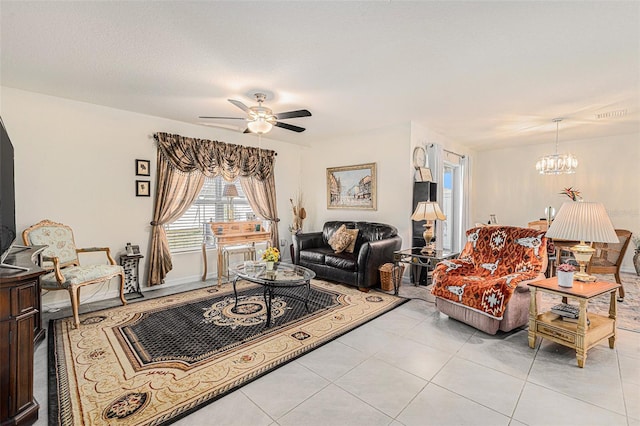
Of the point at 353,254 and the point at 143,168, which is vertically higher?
the point at 143,168

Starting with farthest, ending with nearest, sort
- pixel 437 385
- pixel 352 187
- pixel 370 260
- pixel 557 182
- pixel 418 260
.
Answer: pixel 557 182
pixel 352 187
pixel 370 260
pixel 418 260
pixel 437 385

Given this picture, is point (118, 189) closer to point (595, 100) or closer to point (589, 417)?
point (589, 417)

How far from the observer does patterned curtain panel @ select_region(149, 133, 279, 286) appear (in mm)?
4312

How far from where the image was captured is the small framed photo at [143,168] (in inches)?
165

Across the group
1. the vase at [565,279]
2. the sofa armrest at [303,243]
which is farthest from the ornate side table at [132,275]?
the vase at [565,279]

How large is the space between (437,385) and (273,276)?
5.92 feet

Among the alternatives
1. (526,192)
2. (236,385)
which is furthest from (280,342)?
(526,192)

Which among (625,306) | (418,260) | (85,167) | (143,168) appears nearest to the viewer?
(625,306)

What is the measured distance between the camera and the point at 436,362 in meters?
2.37

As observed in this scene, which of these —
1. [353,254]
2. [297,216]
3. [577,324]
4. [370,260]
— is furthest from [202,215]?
[577,324]

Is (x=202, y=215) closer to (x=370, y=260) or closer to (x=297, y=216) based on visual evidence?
(x=297, y=216)

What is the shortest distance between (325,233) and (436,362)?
322 cm

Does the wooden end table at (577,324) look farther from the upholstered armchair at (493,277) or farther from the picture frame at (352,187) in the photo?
the picture frame at (352,187)

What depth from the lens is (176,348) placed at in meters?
2.56
